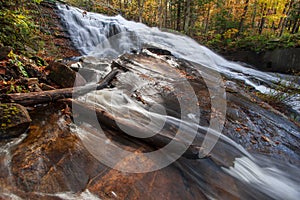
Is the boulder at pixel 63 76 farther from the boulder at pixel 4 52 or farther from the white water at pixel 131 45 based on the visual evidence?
the white water at pixel 131 45

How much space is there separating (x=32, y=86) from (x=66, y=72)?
0.84m

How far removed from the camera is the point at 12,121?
2363 mm

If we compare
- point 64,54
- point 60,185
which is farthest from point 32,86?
point 64,54

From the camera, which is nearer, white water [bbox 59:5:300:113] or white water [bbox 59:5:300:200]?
white water [bbox 59:5:300:200]

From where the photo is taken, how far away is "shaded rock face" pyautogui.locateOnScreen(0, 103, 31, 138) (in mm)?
2305

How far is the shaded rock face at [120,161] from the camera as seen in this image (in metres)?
1.88

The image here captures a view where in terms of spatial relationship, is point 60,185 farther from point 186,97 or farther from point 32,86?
point 186,97

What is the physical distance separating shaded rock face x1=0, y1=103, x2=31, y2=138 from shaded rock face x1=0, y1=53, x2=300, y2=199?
127mm

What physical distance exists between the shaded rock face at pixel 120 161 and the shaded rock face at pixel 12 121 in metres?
0.13

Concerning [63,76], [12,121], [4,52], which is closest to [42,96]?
[12,121]

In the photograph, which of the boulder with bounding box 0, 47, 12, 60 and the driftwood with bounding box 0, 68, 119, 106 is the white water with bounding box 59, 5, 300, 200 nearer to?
the boulder with bounding box 0, 47, 12, 60

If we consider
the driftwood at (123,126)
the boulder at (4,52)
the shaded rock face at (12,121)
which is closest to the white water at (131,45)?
the boulder at (4,52)

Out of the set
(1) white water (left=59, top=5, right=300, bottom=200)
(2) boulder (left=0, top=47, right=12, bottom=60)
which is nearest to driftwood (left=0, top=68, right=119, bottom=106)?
(2) boulder (left=0, top=47, right=12, bottom=60)

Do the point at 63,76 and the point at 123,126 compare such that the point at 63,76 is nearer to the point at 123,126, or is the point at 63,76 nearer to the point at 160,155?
the point at 123,126
